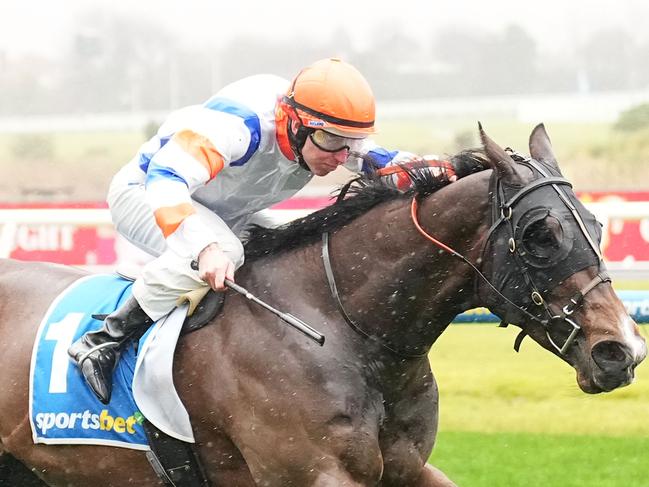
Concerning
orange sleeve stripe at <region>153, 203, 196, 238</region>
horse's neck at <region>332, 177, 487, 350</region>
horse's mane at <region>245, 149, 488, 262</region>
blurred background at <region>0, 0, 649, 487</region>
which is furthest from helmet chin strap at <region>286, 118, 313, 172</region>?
blurred background at <region>0, 0, 649, 487</region>

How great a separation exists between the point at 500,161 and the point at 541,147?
255 millimetres

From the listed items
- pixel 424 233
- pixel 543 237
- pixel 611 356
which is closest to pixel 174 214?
pixel 424 233

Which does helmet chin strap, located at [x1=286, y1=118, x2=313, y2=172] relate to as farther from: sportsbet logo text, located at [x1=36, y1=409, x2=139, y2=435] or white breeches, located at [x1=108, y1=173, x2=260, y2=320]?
sportsbet logo text, located at [x1=36, y1=409, x2=139, y2=435]

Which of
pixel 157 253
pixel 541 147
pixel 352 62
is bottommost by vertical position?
pixel 352 62

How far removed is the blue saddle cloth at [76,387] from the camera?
3.52 metres

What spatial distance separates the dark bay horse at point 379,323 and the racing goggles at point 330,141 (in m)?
0.15

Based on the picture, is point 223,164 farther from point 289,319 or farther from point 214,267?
point 289,319

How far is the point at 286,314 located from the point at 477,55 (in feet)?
102

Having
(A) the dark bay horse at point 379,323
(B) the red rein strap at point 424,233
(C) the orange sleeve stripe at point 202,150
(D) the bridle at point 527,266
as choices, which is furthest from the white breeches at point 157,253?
(D) the bridle at point 527,266

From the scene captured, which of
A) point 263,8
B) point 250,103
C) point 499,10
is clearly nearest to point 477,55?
point 499,10

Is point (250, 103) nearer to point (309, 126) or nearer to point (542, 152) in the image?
point (309, 126)

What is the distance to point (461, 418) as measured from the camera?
6.91m

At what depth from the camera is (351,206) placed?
3.50m

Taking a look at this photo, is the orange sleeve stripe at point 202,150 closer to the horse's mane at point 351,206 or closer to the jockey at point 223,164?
the jockey at point 223,164
